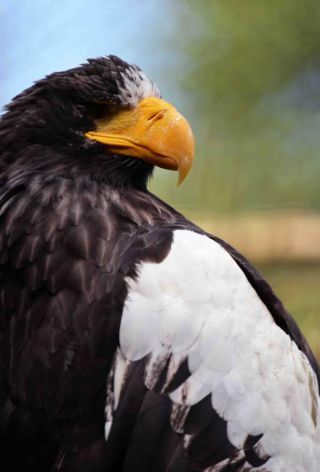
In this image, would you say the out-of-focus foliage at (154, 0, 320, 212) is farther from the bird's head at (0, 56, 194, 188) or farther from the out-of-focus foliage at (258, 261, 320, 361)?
the bird's head at (0, 56, 194, 188)

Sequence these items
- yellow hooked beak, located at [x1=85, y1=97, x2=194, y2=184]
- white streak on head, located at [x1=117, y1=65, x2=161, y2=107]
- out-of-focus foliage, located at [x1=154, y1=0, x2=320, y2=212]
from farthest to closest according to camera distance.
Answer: out-of-focus foliage, located at [x1=154, y1=0, x2=320, y2=212] < white streak on head, located at [x1=117, y1=65, x2=161, y2=107] < yellow hooked beak, located at [x1=85, y1=97, x2=194, y2=184]

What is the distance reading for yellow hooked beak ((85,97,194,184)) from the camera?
9.64 ft

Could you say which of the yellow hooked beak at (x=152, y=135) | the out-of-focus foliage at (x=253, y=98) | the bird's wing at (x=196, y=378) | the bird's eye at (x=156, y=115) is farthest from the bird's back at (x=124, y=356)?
the out-of-focus foliage at (x=253, y=98)

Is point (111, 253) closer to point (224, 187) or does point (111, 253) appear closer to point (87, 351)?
point (87, 351)

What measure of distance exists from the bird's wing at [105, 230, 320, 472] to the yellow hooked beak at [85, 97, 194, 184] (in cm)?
28

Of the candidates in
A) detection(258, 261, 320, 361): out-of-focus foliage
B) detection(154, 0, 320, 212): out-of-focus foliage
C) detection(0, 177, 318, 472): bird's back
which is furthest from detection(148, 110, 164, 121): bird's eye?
detection(258, 261, 320, 361): out-of-focus foliage

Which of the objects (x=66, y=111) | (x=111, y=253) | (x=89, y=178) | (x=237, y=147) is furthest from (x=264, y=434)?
(x=237, y=147)

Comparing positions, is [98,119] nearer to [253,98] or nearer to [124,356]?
[124,356]

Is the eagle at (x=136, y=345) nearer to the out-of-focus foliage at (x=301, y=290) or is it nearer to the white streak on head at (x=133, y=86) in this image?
the white streak on head at (x=133, y=86)

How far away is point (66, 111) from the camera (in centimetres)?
302

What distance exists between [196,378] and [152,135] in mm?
694

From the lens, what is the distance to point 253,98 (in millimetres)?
4613

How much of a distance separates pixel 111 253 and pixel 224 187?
1531 millimetres

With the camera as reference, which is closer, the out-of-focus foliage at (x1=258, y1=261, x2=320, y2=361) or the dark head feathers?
the dark head feathers
